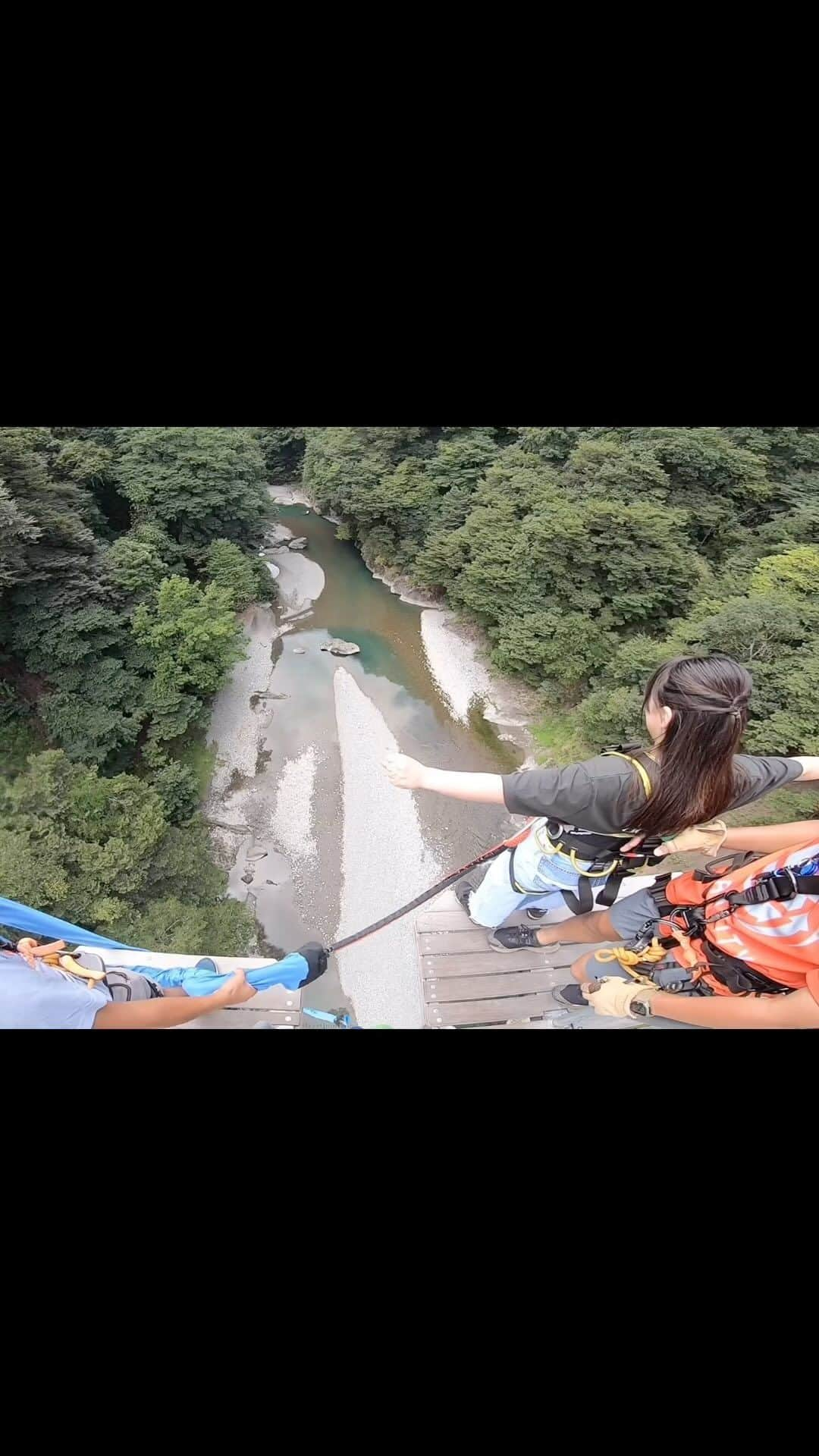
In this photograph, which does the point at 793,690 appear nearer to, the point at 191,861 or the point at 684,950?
the point at 684,950

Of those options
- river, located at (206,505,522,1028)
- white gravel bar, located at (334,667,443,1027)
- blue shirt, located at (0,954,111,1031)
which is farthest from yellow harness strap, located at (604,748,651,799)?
river, located at (206,505,522,1028)

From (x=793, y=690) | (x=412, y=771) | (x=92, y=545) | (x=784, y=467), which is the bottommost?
(x=793, y=690)

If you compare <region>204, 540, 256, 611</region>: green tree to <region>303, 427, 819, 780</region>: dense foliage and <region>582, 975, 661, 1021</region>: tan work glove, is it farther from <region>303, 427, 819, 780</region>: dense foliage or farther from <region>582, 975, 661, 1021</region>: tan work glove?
<region>582, 975, 661, 1021</region>: tan work glove

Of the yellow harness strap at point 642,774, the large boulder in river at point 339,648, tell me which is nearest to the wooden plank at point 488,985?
the yellow harness strap at point 642,774

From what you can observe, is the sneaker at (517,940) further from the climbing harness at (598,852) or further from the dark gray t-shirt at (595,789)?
the dark gray t-shirt at (595,789)

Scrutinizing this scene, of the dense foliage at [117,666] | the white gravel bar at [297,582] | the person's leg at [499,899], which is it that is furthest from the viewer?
the white gravel bar at [297,582]

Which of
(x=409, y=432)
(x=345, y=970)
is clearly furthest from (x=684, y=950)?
(x=409, y=432)
